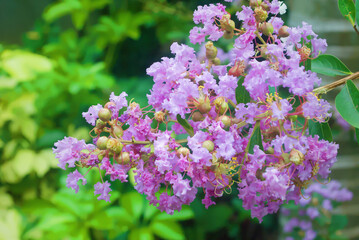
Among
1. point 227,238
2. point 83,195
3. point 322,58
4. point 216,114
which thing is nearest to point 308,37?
point 322,58

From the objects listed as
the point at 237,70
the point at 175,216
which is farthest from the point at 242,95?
the point at 175,216

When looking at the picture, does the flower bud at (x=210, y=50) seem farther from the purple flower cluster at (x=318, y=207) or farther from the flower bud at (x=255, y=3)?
the purple flower cluster at (x=318, y=207)

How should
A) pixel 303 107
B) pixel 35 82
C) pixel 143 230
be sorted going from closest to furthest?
pixel 303 107, pixel 143 230, pixel 35 82

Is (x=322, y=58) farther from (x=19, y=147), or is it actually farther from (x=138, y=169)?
(x=19, y=147)

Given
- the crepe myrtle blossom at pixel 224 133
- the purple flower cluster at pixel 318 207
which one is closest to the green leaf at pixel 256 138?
the crepe myrtle blossom at pixel 224 133

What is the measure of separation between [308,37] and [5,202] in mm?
1627

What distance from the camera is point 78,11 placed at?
175 centimetres

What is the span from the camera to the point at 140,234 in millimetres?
1315

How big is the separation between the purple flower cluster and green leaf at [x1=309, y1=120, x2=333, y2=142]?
72cm

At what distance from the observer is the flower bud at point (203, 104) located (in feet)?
1.53

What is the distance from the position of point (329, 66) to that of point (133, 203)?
97 centimetres

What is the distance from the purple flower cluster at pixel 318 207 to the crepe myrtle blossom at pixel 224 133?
0.80 m

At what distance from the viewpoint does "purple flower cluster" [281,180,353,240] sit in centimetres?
129

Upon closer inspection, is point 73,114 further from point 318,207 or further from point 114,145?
point 114,145
